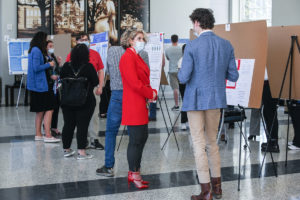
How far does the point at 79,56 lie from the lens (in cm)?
479

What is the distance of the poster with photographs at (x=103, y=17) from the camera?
12.2m

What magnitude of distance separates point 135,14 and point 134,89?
9.51 meters

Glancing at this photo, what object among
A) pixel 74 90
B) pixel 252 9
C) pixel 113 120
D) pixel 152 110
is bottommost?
pixel 152 110

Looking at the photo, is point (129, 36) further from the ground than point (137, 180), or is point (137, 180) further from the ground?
point (129, 36)

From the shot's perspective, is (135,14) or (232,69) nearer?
(232,69)

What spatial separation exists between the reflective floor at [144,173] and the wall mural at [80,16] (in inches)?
224

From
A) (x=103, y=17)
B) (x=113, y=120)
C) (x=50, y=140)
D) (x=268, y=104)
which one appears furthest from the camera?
(x=103, y=17)

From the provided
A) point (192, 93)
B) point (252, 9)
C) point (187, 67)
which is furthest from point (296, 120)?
point (252, 9)

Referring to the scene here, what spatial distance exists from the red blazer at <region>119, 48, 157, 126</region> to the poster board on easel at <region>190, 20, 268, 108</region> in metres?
1.13

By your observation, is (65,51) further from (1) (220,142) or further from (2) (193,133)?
(2) (193,133)

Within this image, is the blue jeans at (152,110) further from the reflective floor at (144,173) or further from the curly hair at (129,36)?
the curly hair at (129,36)

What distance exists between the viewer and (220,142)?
20.4ft

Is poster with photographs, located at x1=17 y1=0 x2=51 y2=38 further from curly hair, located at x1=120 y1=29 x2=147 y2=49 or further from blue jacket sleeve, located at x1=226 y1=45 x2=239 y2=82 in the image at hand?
blue jacket sleeve, located at x1=226 y1=45 x2=239 y2=82

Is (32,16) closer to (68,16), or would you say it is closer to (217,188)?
(68,16)
